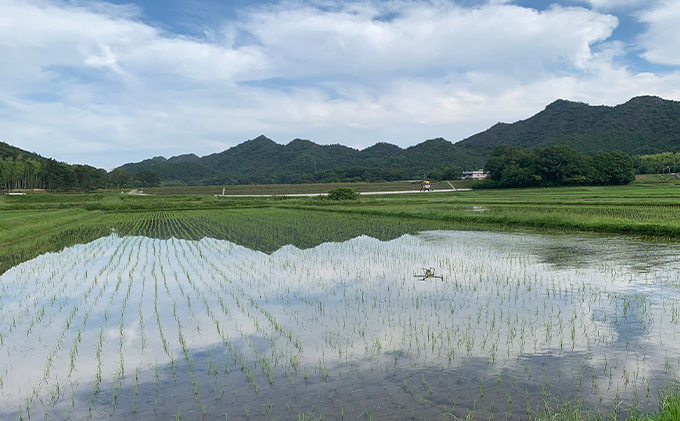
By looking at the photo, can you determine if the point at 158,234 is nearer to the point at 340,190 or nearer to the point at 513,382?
the point at 513,382

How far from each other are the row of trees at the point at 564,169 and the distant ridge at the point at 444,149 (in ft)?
164

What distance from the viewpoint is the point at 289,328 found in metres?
6.54

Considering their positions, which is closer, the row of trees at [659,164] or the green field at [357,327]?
the green field at [357,327]

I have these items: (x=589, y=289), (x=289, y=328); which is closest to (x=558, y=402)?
(x=289, y=328)

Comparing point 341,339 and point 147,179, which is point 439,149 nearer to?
point 147,179

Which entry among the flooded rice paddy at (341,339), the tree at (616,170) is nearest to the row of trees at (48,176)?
the flooded rice paddy at (341,339)

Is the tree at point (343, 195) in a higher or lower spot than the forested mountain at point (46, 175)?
lower

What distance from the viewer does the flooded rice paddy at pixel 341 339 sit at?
433 cm

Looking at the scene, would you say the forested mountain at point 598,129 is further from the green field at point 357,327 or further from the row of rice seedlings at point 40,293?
the row of rice seedlings at point 40,293

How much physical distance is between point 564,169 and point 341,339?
212 ft

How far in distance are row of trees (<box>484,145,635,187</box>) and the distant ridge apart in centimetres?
5010

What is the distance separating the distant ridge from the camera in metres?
125

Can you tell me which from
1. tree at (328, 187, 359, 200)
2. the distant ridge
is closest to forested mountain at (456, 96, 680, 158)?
the distant ridge

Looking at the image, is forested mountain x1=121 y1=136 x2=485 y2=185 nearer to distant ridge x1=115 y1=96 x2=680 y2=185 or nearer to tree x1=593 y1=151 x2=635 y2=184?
distant ridge x1=115 y1=96 x2=680 y2=185
